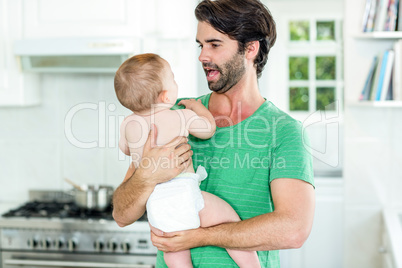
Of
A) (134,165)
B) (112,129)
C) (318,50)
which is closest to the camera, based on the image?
(134,165)

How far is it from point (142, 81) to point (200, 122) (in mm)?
209

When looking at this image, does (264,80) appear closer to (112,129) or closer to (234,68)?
(112,129)

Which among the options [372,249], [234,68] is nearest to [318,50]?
[372,249]

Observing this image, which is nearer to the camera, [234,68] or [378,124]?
[234,68]

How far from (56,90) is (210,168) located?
6.61 feet

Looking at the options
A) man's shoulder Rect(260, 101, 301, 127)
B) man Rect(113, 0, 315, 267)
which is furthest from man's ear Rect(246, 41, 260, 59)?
man's shoulder Rect(260, 101, 301, 127)

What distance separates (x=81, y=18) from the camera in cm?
283

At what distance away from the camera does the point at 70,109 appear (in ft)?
10.9

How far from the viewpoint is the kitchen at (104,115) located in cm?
279

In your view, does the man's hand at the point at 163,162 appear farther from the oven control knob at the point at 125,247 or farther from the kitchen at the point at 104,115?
the oven control knob at the point at 125,247

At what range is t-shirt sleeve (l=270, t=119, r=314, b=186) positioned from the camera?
1432 millimetres

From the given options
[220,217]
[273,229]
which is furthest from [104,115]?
[273,229]

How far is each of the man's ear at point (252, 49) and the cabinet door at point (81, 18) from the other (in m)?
1.29

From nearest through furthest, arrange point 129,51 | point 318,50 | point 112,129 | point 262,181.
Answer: point 262,181, point 129,51, point 112,129, point 318,50
